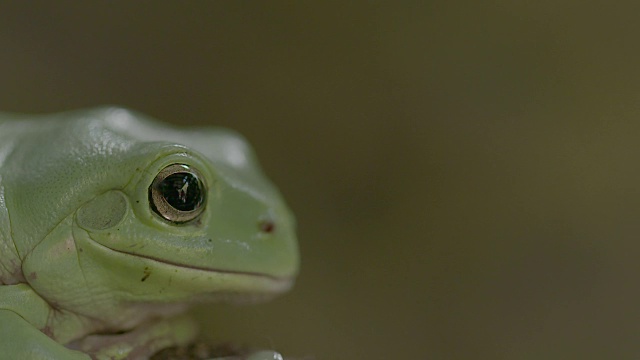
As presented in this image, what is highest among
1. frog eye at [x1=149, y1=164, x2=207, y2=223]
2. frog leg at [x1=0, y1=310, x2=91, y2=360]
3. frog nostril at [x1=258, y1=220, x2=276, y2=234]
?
frog eye at [x1=149, y1=164, x2=207, y2=223]

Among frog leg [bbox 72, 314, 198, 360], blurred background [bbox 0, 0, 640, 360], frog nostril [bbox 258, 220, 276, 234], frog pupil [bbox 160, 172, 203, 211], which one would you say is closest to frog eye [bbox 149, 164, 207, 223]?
frog pupil [bbox 160, 172, 203, 211]

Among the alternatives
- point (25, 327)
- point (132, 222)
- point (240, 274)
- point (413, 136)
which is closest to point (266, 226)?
point (240, 274)

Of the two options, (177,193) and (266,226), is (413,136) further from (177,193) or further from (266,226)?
(177,193)

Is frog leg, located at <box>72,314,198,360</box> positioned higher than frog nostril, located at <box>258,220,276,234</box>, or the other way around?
Answer: frog nostril, located at <box>258,220,276,234</box>

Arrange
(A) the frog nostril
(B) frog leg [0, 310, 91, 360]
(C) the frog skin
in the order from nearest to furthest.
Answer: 1. (B) frog leg [0, 310, 91, 360]
2. (C) the frog skin
3. (A) the frog nostril

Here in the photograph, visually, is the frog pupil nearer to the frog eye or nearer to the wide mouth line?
the frog eye

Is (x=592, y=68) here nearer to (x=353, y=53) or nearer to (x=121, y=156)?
(x=353, y=53)

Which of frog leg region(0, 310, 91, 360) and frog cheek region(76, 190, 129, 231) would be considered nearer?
frog leg region(0, 310, 91, 360)

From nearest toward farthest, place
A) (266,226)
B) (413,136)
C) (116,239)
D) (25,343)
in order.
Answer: (25,343), (116,239), (266,226), (413,136)
